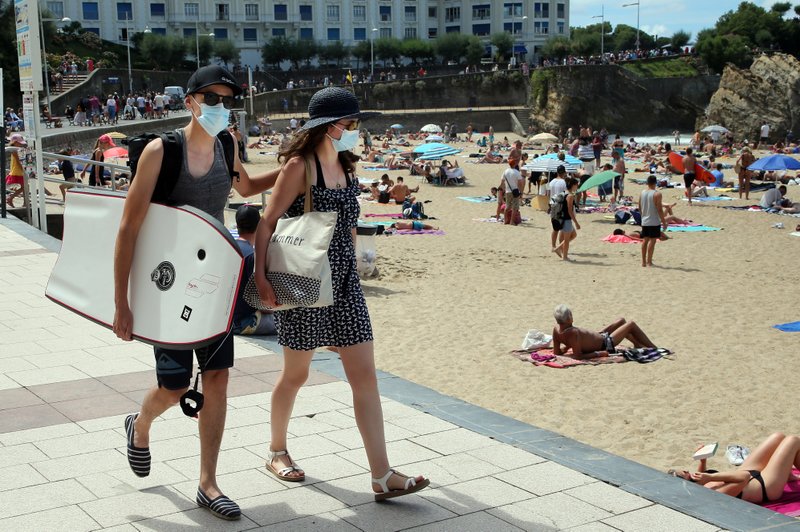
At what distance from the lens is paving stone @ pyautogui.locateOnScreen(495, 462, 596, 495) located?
4.02m

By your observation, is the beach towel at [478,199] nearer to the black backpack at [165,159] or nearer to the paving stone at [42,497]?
the paving stone at [42,497]

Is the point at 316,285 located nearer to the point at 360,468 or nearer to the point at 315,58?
the point at 360,468

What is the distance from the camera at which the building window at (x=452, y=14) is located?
335 feet

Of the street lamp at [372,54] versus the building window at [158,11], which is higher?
the building window at [158,11]

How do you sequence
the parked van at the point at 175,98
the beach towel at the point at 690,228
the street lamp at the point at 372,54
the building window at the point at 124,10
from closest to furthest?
the beach towel at the point at 690,228 → the parked van at the point at 175,98 → the street lamp at the point at 372,54 → the building window at the point at 124,10

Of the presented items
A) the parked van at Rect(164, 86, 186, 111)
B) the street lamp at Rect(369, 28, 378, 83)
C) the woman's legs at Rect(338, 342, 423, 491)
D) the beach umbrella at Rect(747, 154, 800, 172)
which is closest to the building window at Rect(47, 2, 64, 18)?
the street lamp at Rect(369, 28, 378, 83)

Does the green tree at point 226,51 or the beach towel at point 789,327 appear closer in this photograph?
the beach towel at point 789,327

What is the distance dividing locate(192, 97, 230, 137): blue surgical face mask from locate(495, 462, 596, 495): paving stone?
1.88m

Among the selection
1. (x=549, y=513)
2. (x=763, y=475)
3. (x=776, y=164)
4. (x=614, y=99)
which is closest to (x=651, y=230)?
(x=776, y=164)

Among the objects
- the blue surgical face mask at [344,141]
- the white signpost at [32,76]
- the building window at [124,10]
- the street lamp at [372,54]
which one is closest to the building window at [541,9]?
the street lamp at [372,54]

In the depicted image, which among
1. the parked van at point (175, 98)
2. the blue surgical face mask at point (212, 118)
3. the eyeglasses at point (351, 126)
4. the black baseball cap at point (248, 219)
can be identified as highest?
the parked van at point (175, 98)

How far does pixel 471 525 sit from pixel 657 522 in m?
0.71

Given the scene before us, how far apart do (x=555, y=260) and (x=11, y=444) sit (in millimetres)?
12152

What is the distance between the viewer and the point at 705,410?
754cm
